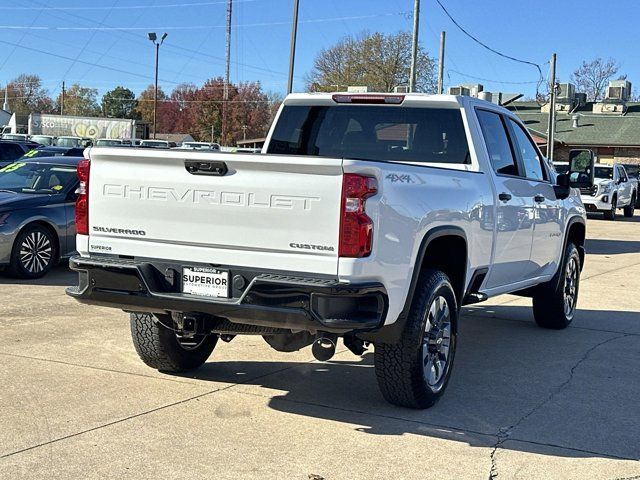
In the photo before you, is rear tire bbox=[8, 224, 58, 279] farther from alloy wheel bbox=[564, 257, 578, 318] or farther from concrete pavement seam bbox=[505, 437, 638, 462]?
concrete pavement seam bbox=[505, 437, 638, 462]

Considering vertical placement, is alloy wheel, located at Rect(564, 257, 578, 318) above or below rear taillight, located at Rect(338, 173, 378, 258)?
below

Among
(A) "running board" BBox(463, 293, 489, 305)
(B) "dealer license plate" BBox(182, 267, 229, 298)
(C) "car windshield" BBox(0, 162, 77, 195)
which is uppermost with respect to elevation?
(C) "car windshield" BBox(0, 162, 77, 195)

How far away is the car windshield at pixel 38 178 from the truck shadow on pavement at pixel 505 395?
5738 millimetres

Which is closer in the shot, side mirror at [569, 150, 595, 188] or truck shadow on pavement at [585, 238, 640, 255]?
side mirror at [569, 150, 595, 188]

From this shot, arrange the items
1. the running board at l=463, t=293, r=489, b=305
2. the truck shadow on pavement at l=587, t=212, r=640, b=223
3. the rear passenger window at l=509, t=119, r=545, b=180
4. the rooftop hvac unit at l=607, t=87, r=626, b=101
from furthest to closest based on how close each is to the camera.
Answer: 1. the rooftop hvac unit at l=607, t=87, r=626, b=101
2. the truck shadow on pavement at l=587, t=212, r=640, b=223
3. the rear passenger window at l=509, t=119, r=545, b=180
4. the running board at l=463, t=293, r=489, b=305

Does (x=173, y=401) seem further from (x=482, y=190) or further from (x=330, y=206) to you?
(x=482, y=190)

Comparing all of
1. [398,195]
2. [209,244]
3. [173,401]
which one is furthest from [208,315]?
[398,195]

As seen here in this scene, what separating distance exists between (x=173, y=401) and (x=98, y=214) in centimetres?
134

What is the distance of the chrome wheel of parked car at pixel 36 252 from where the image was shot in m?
10.8

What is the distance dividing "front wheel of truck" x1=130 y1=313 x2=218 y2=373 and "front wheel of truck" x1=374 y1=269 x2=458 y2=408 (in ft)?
4.67

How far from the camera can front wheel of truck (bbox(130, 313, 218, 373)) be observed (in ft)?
20.2

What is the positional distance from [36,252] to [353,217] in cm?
728

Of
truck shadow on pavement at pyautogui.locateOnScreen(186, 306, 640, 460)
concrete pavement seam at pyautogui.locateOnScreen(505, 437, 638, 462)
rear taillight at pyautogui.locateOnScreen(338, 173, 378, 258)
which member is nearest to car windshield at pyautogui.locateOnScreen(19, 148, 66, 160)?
truck shadow on pavement at pyautogui.locateOnScreen(186, 306, 640, 460)

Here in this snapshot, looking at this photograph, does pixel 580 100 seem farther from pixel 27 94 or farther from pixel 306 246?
pixel 27 94
